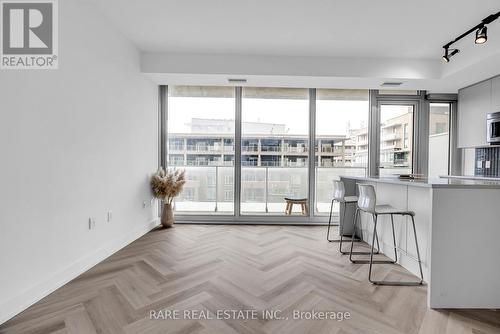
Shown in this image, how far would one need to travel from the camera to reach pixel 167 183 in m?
4.05

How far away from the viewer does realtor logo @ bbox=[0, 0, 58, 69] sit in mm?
1924

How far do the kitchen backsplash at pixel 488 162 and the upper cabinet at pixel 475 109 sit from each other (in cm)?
27

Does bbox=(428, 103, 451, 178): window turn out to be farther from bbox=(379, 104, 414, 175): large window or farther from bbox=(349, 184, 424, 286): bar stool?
bbox=(349, 184, 424, 286): bar stool

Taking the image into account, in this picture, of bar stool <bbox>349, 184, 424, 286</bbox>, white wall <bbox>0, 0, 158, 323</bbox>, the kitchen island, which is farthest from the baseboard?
the kitchen island

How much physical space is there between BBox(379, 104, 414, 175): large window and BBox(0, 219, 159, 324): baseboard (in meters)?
4.58

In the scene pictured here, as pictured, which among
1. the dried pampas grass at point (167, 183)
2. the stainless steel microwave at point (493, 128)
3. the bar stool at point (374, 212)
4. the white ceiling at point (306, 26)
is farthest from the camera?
the dried pampas grass at point (167, 183)

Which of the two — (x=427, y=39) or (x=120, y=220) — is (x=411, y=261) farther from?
(x=120, y=220)

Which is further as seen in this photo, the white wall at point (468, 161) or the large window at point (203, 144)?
the large window at point (203, 144)

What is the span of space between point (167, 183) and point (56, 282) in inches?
80.8

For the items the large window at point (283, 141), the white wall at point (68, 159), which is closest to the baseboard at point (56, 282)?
the white wall at point (68, 159)

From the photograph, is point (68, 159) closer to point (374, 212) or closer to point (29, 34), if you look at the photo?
point (29, 34)

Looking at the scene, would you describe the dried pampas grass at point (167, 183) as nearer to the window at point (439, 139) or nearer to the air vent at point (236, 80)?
the air vent at point (236, 80)

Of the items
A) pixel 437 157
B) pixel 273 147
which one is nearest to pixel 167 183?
pixel 273 147

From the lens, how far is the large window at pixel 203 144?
15.0 ft
